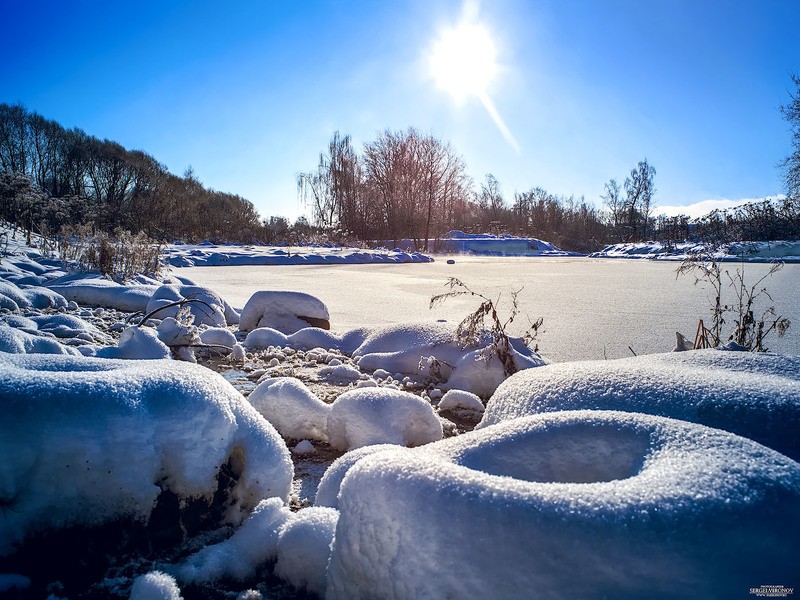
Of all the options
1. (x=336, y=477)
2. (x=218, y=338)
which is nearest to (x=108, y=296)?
(x=218, y=338)

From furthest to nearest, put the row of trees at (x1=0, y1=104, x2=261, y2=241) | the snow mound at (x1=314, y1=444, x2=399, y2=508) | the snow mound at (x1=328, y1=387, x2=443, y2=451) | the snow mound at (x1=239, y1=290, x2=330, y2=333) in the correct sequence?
the row of trees at (x1=0, y1=104, x2=261, y2=241) → the snow mound at (x1=239, y1=290, x2=330, y2=333) → the snow mound at (x1=328, y1=387, x2=443, y2=451) → the snow mound at (x1=314, y1=444, x2=399, y2=508)

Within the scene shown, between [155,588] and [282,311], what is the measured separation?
314 centimetres

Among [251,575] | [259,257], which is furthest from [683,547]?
[259,257]

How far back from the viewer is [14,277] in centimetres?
508

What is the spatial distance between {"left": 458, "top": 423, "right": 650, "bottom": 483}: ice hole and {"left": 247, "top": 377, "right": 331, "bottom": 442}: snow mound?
90 cm

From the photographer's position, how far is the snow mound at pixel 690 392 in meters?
1.17

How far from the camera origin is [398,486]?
78cm

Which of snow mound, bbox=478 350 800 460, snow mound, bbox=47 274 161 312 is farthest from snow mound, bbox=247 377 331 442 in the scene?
snow mound, bbox=47 274 161 312

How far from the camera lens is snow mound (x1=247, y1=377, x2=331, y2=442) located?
1.75 m

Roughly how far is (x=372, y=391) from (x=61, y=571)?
948 mm

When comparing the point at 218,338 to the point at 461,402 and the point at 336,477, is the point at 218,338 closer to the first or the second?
the point at 461,402

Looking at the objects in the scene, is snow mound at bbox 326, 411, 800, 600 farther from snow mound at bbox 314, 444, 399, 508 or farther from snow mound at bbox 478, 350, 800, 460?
snow mound at bbox 478, 350, 800, 460

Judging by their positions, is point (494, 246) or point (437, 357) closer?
point (437, 357)

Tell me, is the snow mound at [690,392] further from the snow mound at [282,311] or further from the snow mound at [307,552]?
the snow mound at [282,311]
